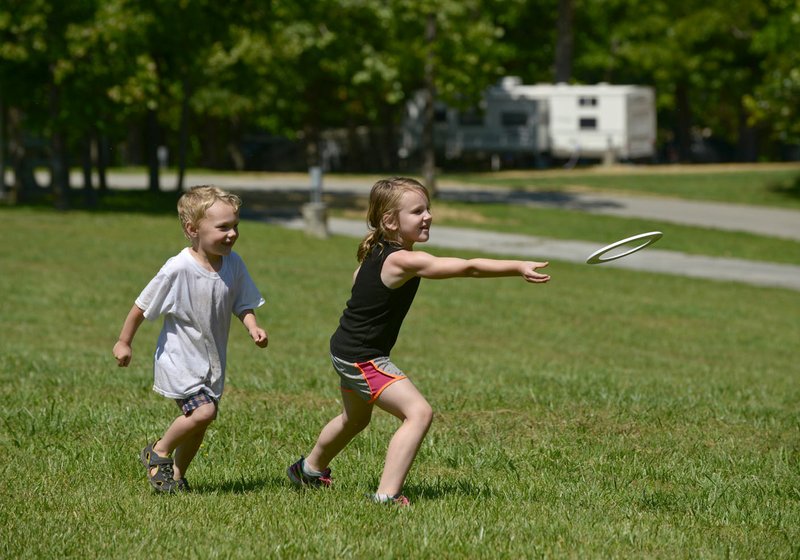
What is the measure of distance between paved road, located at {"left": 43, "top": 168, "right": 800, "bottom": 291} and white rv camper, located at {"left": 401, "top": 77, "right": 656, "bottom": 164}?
980 cm

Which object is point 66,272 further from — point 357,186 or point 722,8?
point 722,8

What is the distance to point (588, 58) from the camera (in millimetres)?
61438

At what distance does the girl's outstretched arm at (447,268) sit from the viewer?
507cm

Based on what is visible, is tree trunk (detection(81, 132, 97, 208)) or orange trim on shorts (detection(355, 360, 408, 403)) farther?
tree trunk (detection(81, 132, 97, 208))

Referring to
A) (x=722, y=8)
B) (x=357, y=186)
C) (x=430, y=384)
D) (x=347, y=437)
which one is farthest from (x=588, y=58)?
(x=347, y=437)

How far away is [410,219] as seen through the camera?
18.1ft

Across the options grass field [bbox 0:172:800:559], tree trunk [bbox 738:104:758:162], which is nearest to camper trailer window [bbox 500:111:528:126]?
tree trunk [bbox 738:104:758:162]

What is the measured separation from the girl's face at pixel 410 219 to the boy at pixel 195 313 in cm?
74

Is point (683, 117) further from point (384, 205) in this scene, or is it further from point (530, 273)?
point (530, 273)

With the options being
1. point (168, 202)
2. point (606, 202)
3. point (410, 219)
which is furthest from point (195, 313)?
point (606, 202)

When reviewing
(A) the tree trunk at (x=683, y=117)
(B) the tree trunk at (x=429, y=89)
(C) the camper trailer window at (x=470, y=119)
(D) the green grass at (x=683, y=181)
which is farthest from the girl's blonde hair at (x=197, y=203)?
(A) the tree trunk at (x=683, y=117)

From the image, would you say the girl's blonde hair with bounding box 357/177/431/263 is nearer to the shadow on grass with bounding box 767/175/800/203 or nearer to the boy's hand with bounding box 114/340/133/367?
the boy's hand with bounding box 114/340/133/367

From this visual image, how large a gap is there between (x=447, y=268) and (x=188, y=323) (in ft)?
4.24

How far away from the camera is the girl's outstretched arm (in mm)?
5071
